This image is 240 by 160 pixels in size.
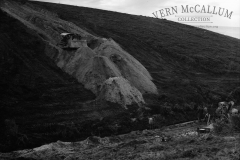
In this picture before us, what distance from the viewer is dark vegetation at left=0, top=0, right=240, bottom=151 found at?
17.8 metres

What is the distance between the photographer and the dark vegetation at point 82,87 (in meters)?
17.8

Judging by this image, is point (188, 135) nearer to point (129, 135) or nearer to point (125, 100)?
point (129, 135)

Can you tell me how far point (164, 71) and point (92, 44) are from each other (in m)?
8.08

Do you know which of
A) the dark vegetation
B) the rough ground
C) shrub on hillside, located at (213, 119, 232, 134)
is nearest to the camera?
the rough ground

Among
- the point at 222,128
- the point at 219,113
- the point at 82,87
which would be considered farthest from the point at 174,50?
the point at 222,128

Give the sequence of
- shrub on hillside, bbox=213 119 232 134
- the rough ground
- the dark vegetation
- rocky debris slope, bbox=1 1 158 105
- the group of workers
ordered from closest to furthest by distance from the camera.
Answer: the rough ground < shrub on hillside, bbox=213 119 232 134 < the dark vegetation < the group of workers < rocky debris slope, bbox=1 1 158 105

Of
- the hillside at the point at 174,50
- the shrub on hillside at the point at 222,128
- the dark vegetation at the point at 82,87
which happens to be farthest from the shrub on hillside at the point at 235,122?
the hillside at the point at 174,50

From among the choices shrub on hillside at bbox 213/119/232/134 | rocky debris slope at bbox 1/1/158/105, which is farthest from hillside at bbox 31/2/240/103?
shrub on hillside at bbox 213/119/232/134

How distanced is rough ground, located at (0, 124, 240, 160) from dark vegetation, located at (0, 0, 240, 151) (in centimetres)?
118

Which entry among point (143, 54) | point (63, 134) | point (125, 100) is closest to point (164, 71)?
point (143, 54)

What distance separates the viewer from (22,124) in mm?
17375

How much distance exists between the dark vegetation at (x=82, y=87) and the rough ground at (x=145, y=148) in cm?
118

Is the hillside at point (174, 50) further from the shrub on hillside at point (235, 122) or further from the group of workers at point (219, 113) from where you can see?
the shrub on hillside at point (235, 122)

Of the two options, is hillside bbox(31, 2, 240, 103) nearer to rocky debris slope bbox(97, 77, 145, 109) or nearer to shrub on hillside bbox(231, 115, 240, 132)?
rocky debris slope bbox(97, 77, 145, 109)
